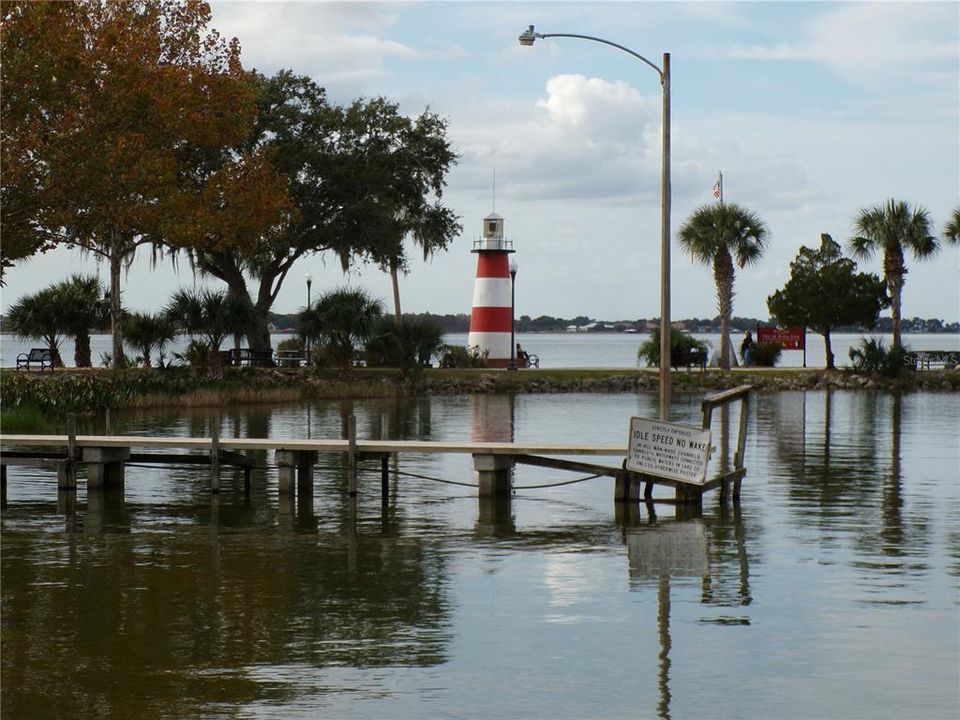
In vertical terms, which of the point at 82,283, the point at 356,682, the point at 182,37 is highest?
the point at 182,37

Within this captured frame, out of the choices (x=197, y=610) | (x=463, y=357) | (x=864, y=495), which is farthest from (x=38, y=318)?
(x=197, y=610)

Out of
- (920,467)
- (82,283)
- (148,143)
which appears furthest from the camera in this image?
(82,283)

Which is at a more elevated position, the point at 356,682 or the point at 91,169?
the point at 91,169

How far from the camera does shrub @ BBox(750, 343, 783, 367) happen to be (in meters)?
73.1

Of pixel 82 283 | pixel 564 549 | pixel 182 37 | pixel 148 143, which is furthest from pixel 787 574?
pixel 82 283

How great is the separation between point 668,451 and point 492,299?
165ft

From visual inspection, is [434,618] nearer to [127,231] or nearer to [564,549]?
[564,549]

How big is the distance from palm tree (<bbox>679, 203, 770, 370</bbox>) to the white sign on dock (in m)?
44.1

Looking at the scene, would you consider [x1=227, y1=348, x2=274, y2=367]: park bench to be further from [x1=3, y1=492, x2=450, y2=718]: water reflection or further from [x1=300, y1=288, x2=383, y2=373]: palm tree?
[x1=3, y1=492, x2=450, y2=718]: water reflection

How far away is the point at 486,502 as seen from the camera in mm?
23359

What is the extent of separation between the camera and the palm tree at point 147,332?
52.8 meters

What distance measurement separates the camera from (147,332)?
53406 millimetres

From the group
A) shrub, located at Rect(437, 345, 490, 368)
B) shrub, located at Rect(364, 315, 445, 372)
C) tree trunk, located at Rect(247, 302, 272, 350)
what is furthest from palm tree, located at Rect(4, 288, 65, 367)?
shrub, located at Rect(437, 345, 490, 368)

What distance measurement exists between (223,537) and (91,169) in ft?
52.0
